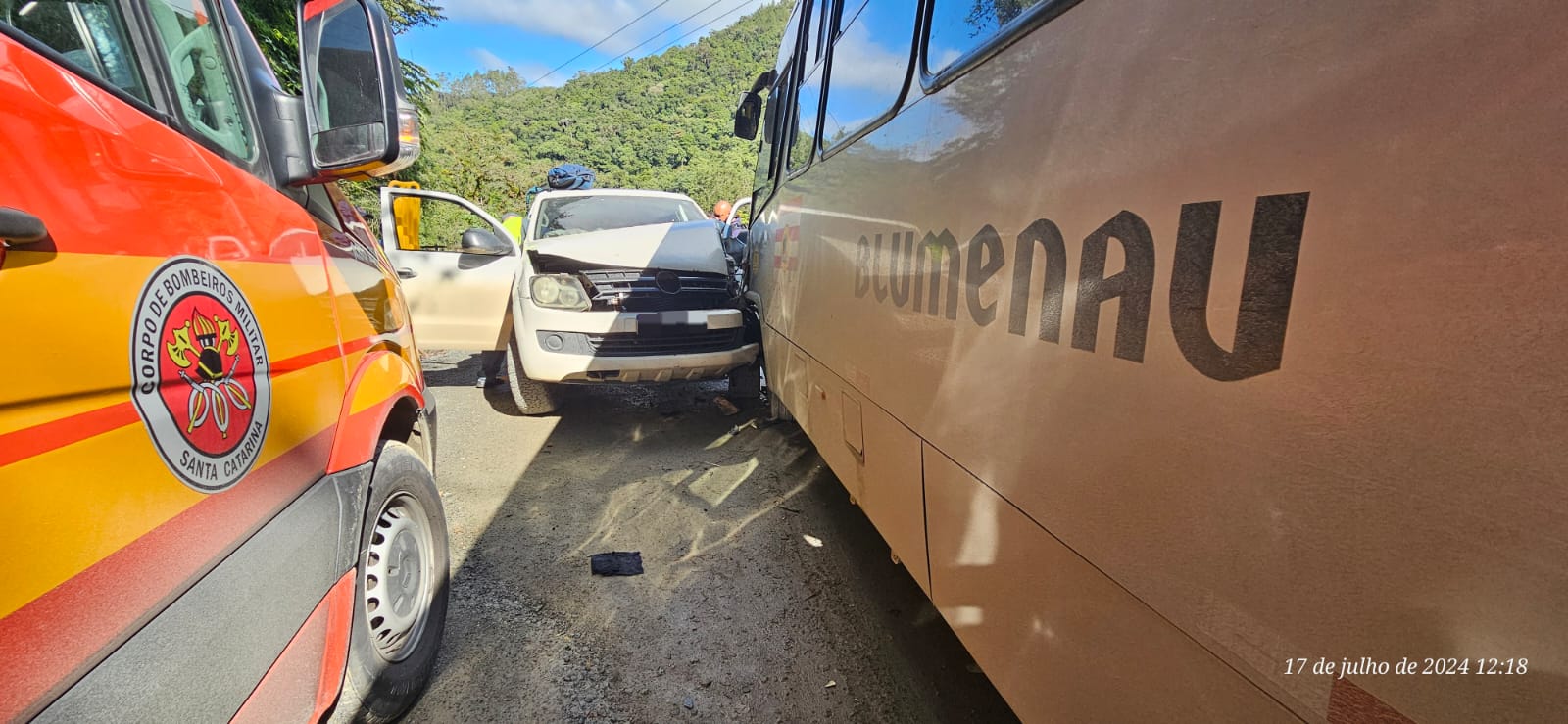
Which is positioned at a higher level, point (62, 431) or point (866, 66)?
point (866, 66)

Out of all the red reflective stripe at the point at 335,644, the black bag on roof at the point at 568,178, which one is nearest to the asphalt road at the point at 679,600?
the red reflective stripe at the point at 335,644

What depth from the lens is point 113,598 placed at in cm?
94

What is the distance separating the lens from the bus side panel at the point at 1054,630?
0.94 metres

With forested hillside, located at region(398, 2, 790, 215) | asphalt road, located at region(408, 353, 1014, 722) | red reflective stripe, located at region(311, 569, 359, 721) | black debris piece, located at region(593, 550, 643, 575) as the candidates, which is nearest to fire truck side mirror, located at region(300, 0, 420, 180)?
red reflective stripe, located at region(311, 569, 359, 721)

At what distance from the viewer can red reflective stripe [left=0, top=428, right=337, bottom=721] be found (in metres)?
0.81

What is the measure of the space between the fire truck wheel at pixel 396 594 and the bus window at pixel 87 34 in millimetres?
1074

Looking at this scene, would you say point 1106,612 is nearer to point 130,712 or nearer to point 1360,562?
point 1360,562

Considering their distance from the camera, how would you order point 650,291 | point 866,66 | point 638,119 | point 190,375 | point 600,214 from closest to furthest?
point 190,375 → point 866,66 → point 650,291 → point 600,214 → point 638,119

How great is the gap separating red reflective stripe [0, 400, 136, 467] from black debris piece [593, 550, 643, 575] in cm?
210

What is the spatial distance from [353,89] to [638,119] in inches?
2023

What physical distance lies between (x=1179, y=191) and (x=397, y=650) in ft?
7.81

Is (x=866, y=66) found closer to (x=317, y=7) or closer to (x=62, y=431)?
(x=317, y=7)

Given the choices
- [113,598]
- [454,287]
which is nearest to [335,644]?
[113,598]

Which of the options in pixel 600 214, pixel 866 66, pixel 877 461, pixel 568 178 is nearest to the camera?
pixel 877 461
